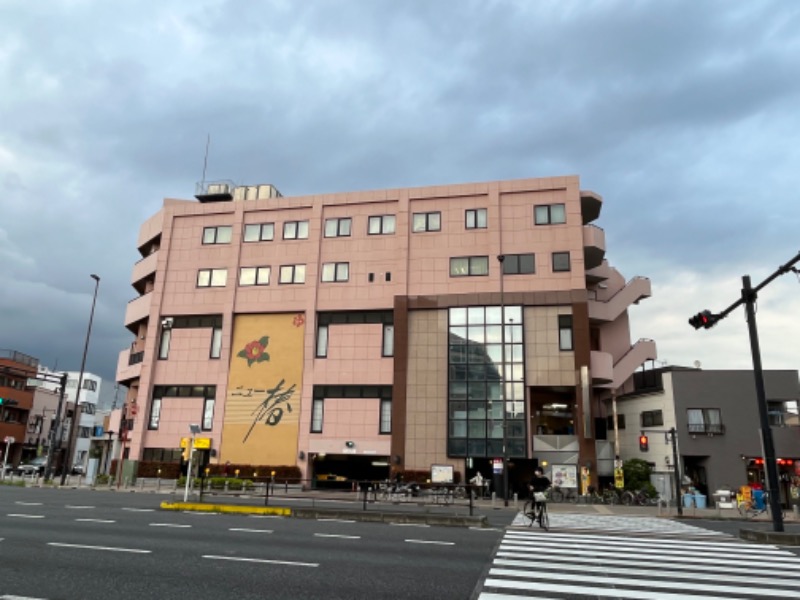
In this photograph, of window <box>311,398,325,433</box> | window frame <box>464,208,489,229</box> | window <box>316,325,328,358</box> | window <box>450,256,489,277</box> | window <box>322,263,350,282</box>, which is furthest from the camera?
window <box>322,263,350,282</box>

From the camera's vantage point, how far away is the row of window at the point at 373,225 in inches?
1670

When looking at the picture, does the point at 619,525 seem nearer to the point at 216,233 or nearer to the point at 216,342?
the point at 216,342

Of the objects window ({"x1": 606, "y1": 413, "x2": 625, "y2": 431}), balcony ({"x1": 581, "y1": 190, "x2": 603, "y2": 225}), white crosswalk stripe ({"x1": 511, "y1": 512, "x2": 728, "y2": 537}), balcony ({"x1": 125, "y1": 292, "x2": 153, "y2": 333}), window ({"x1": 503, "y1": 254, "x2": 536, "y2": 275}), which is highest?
balcony ({"x1": 581, "y1": 190, "x2": 603, "y2": 225})

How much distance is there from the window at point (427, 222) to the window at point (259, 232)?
12.6 meters

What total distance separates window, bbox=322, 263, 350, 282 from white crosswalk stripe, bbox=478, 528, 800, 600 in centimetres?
3131

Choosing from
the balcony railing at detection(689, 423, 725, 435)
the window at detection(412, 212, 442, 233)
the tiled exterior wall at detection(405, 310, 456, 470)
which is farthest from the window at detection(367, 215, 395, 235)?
the balcony railing at detection(689, 423, 725, 435)

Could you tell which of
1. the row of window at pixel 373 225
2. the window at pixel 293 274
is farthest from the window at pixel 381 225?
the window at pixel 293 274

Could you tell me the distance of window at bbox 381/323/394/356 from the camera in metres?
42.9

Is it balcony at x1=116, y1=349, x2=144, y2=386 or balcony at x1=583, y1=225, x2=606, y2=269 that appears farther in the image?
balcony at x1=116, y1=349, x2=144, y2=386

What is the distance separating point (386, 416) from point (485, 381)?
785 cm

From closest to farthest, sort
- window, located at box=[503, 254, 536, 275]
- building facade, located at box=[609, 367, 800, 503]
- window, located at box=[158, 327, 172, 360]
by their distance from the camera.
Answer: building facade, located at box=[609, 367, 800, 503], window, located at box=[503, 254, 536, 275], window, located at box=[158, 327, 172, 360]

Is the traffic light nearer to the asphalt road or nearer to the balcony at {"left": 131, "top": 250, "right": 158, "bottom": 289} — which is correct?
the asphalt road

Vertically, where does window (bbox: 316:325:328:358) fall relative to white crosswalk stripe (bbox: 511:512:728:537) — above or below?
above

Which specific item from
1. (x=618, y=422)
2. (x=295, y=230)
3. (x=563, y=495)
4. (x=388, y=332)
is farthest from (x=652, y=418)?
(x=295, y=230)
